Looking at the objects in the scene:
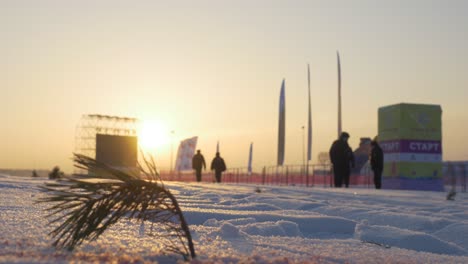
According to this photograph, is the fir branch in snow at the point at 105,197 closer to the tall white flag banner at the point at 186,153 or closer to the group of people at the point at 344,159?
the group of people at the point at 344,159

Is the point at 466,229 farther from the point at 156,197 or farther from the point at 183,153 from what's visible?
the point at 183,153

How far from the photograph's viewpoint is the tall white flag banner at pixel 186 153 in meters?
34.3

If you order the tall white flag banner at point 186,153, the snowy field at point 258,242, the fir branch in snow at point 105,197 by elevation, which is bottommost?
the snowy field at point 258,242

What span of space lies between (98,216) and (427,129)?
62.6 ft

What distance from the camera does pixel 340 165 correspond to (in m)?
14.2

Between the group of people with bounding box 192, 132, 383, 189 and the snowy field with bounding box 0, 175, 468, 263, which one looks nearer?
the snowy field with bounding box 0, 175, 468, 263

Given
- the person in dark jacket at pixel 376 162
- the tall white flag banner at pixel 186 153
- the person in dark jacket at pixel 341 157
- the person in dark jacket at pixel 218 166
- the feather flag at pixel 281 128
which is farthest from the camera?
the tall white flag banner at pixel 186 153

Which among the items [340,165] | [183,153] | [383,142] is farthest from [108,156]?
[340,165]

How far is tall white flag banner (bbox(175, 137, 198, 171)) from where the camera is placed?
113ft

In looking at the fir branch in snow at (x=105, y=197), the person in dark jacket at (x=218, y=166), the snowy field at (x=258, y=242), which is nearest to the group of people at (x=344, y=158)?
the person in dark jacket at (x=218, y=166)

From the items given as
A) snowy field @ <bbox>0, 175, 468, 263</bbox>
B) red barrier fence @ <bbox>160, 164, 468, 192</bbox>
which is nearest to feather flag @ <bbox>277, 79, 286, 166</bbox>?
red barrier fence @ <bbox>160, 164, 468, 192</bbox>

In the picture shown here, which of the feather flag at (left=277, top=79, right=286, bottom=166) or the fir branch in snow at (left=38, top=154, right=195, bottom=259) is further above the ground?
the feather flag at (left=277, top=79, right=286, bottom=166)

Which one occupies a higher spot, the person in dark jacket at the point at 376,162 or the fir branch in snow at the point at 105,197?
the person in dark jacket at the point at 376,162

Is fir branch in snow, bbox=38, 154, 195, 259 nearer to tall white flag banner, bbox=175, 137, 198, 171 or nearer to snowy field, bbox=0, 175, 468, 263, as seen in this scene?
snowy field, bbox=0, 175, 468, 263
